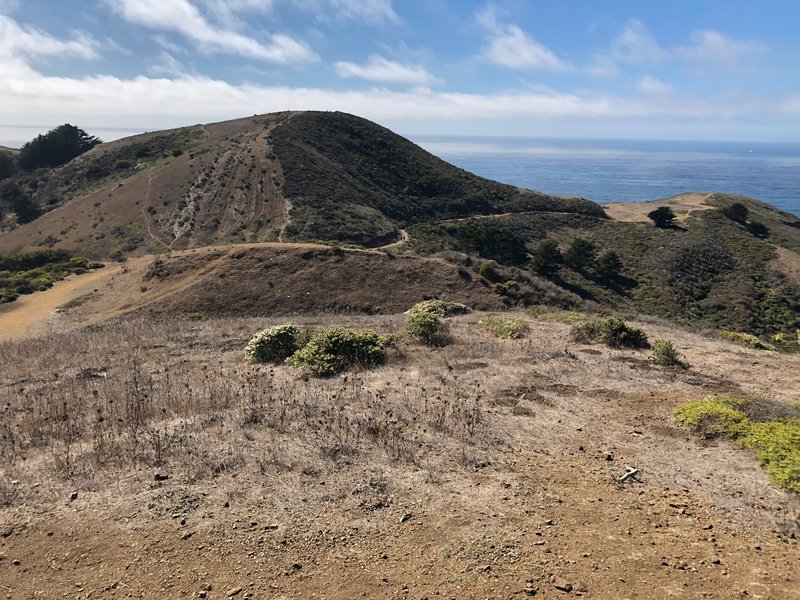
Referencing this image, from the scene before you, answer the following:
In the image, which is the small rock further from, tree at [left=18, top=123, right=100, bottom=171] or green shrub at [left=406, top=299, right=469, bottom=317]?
tree at [left=18, top=123, right=100, bottom=171]

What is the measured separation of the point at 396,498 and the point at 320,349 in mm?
6527

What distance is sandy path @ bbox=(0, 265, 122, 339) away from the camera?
26425 millimetres

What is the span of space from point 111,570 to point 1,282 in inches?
1508

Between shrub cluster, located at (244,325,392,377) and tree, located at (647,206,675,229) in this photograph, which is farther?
tree, located at (647,206,675,229)

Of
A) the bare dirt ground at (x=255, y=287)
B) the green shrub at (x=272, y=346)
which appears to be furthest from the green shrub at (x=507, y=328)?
the bare dirt ground at (x=255, y=287)

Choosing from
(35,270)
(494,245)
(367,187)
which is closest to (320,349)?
(35,270)

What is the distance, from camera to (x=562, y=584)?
15.9 ft

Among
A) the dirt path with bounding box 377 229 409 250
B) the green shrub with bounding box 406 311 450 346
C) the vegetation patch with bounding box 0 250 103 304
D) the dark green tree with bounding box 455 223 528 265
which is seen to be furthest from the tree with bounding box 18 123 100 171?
the green shrub with bounding box 406 311 450 346

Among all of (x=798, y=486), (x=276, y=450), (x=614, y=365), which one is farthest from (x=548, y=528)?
(x=614, y=365)

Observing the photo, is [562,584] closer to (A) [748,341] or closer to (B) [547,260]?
(A) [748,341]

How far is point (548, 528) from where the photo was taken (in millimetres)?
5680

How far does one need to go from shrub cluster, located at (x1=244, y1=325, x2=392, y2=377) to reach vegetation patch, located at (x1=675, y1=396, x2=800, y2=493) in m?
6.90

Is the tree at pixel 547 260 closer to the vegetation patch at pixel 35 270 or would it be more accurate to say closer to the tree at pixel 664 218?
the tree at pixel 664 218

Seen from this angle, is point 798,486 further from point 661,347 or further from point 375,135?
point 375,135
